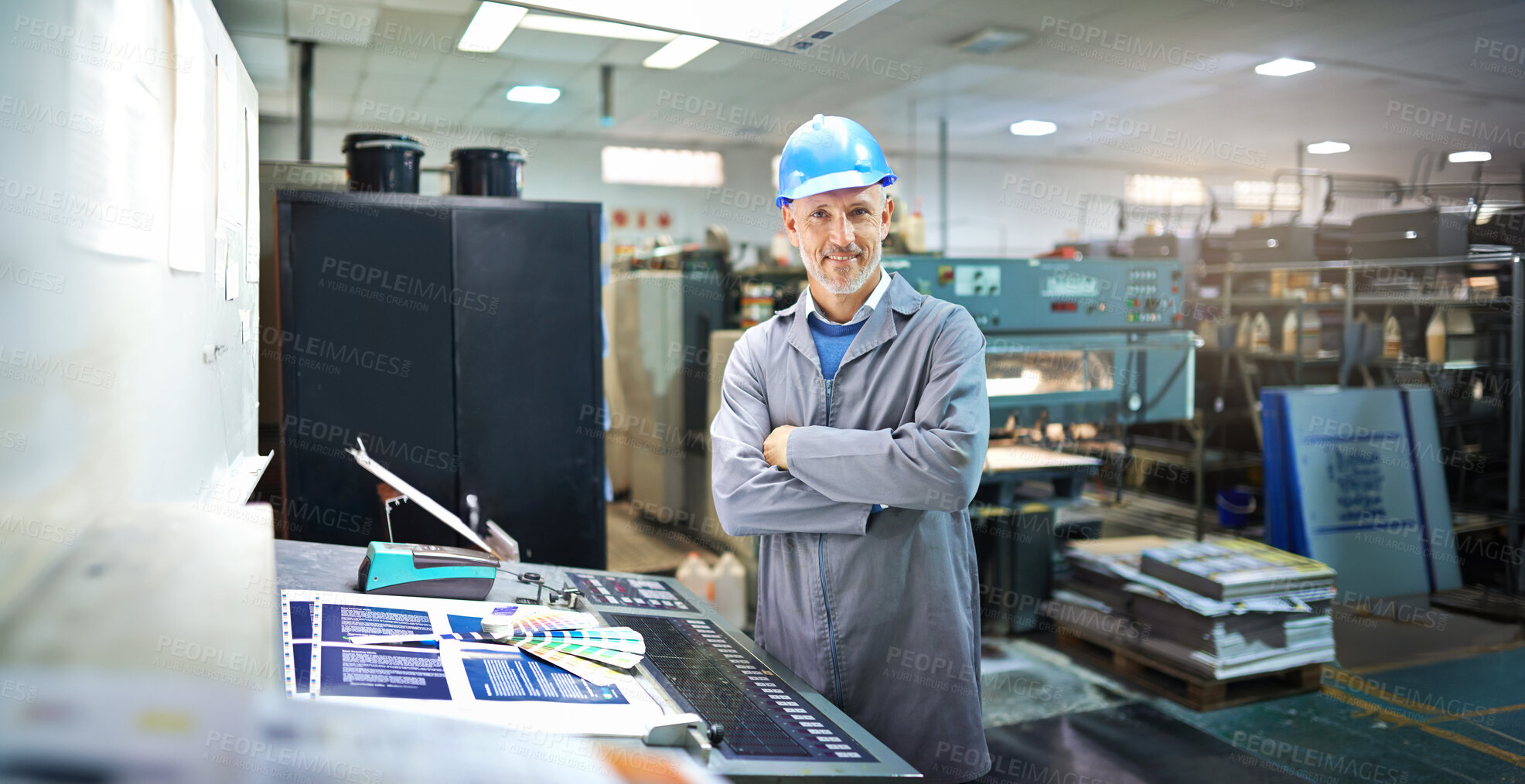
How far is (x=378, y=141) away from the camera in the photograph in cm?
293

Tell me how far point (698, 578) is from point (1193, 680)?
216 cm

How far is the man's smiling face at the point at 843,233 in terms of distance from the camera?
6.03 ft

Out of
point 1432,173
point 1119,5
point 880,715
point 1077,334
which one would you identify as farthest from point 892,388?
point 1432,173

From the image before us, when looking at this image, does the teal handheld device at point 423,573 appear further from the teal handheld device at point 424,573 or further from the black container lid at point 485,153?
the black container lid at point 485,153

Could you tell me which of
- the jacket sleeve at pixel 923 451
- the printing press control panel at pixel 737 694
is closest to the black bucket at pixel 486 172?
the printing press control panel at pixel 737 694

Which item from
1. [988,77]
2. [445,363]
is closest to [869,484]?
[445,363]

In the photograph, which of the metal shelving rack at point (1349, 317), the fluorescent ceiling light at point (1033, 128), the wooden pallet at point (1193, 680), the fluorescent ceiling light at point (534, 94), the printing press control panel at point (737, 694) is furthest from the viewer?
the fluorescent ceiling light at point (1033, 128)

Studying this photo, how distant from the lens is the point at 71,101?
96 centimetres

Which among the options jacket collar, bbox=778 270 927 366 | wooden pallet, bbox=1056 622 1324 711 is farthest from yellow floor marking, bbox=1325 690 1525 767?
jacket collar, bbox=778 270 927 366

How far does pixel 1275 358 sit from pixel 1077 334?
9.07 ft

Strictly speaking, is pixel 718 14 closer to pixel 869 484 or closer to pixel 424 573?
pixel 869 484

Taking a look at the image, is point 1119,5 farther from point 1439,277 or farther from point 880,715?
point 880,715

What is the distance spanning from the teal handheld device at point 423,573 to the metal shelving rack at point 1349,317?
4884 mm

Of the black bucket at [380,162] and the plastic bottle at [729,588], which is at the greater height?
the black bucket at [380,162]
